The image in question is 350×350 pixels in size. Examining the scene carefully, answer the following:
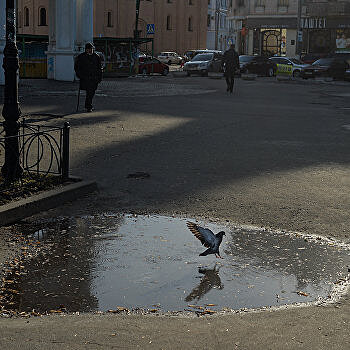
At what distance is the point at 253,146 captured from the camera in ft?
39.7

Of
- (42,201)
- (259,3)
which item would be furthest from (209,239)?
(259,3)

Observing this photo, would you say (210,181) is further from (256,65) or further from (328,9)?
(328,9)

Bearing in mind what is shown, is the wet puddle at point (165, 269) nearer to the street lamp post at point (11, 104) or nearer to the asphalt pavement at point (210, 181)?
the asphalt pavement at point (210, 181)

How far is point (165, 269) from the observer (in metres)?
5.34

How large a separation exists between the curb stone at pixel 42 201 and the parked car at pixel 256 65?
1544 inches

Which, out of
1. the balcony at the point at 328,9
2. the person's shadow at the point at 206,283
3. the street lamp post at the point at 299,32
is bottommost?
the person's shadow at the point at 206,283

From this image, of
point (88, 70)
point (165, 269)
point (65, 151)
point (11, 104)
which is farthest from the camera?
point (88, 70)

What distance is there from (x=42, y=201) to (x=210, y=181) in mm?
2523

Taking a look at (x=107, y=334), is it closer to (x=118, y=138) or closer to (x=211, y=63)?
(x=118, y=138)

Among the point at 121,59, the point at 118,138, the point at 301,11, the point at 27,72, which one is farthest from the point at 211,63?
the point at 118,138

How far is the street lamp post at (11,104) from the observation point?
7637mm

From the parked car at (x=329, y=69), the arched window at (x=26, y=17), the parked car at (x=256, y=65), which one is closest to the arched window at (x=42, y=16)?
the arched window at (x=26, y=17)

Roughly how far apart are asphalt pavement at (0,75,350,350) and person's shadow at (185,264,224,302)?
49cm

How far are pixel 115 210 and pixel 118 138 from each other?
5.52 metres
